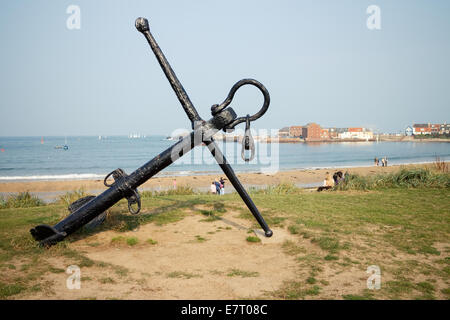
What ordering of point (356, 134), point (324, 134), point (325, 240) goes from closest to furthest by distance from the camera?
point (325, 240), point (324, 134), point (356, 134)

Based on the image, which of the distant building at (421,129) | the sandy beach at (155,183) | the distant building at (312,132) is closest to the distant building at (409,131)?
the distant building at (421,129)

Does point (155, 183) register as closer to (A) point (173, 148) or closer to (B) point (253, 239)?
(B) point (253, 239)

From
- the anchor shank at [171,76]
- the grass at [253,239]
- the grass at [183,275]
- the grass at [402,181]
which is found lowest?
the grass at [183,275]

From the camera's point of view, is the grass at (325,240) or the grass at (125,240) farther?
the grass at (125,240)

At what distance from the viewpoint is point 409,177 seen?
1150 cm

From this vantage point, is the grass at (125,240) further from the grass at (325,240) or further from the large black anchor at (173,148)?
the large black anchor at (173,148)

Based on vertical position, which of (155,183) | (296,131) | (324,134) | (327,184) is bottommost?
(155,183)

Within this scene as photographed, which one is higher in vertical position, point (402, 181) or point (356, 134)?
point (356, 134)

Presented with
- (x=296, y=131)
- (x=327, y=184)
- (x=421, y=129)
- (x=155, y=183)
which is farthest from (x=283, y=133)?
(x=327, y=184)

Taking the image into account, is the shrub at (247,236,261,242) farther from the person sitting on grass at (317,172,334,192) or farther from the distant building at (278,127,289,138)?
the distant building at (278,127,289,138)
